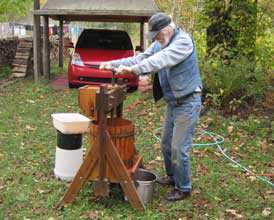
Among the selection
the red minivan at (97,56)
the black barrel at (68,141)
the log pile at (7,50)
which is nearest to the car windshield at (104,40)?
the red minivan at (97,56)

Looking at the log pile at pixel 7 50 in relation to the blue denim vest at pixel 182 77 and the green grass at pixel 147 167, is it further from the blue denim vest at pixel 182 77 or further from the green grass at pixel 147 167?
the blue denim vest at pixel 182 77

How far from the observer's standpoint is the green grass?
4.09 metres

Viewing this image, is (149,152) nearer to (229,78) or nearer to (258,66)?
(229,78)

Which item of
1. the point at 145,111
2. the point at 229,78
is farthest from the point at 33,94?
the point at 229,78

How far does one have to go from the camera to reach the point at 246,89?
26.6ft

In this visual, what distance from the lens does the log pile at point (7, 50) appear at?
14062 mm

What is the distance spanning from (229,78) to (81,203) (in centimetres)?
473

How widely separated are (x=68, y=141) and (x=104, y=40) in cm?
699

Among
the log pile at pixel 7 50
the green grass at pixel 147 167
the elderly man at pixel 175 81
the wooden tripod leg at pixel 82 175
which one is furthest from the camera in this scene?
the log pile at pixel 7 50

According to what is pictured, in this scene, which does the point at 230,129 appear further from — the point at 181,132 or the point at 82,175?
the point at 82,175

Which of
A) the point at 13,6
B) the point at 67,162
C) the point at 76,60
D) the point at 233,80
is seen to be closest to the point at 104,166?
the point at 67,162

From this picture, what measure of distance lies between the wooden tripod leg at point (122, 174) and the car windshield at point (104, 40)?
24.5 ft

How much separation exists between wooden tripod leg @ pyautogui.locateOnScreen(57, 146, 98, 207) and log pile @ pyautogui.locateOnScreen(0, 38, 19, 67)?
11.0m

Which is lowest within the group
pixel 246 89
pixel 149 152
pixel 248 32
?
pixel 149 152
